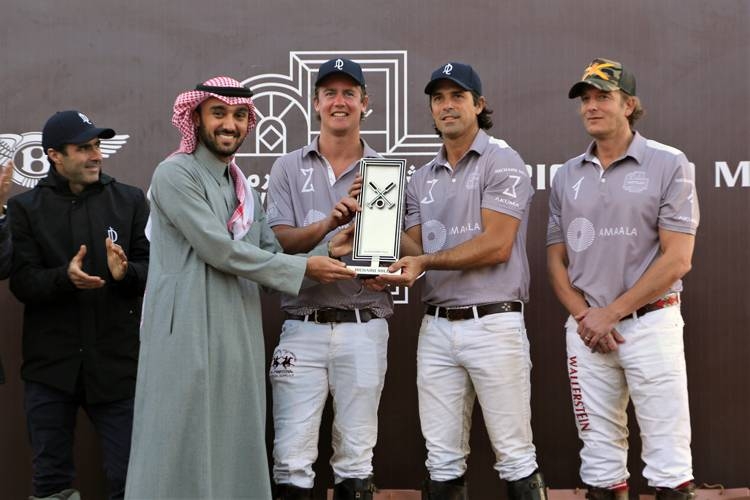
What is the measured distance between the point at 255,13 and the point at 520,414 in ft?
7.06

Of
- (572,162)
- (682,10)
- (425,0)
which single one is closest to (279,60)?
(425,0)

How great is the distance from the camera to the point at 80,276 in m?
3.58

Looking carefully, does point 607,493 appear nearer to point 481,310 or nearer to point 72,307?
point 481,310

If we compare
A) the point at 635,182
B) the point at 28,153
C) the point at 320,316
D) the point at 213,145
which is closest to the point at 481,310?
the point at 320,316

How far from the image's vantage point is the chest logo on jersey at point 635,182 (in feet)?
11.8

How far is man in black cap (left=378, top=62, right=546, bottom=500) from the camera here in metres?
3.54

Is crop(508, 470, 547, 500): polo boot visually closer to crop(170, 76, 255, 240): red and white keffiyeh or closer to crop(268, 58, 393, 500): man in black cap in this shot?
crop(268, 58, 393, 500): man in black cap

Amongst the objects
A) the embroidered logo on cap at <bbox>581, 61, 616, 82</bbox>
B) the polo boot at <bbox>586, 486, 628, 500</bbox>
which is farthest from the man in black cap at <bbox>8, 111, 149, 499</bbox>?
the embroidered logo on cap at <bbox>581, 61, 616, 82</bbox>

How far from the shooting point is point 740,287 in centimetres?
428

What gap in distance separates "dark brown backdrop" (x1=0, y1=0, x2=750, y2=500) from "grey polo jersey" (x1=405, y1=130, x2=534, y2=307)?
0.65 m

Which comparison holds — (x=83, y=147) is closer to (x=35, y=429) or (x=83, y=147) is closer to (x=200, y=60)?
(x=200, y=60)

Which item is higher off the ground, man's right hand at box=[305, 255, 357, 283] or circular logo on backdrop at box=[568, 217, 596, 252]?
circular logo on backdrop at box=[568, 217, 596, 252]

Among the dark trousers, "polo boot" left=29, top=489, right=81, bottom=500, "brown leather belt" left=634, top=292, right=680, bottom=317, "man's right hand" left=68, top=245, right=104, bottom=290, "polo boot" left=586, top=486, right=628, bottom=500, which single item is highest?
"man's right hand" left=68, top=245, right=104, bottom=290

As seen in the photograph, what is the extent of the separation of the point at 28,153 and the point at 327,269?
180 cm
